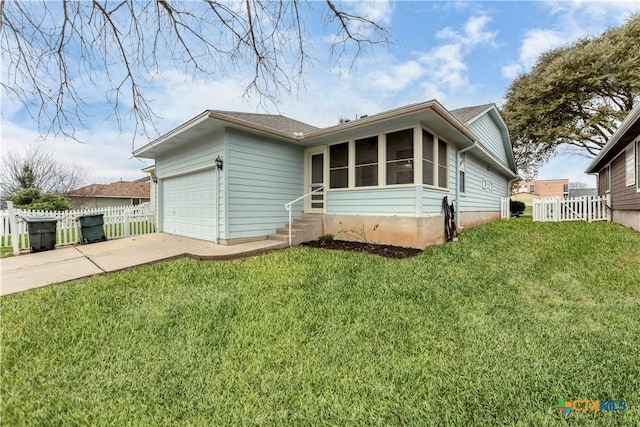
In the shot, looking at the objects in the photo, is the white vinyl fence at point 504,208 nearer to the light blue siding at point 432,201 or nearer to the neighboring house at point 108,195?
the light blue siding at point 432,201

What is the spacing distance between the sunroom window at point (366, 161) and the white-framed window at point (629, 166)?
7408 millimetres

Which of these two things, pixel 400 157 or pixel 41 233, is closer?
pixel 400 157

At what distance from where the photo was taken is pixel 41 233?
7.21 m

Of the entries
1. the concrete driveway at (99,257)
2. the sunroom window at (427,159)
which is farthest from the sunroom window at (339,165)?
the concrete driveway at (99,257)

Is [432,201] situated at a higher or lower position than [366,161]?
lower

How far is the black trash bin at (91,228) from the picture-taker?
26.8 feet

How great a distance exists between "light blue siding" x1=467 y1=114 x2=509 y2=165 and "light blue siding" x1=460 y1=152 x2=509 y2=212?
92 cm

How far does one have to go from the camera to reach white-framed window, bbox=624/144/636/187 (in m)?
8.05

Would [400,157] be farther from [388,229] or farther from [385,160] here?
[388,229]

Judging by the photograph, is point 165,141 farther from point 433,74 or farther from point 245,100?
point 433,74

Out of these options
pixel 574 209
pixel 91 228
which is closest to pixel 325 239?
pixel 91 228

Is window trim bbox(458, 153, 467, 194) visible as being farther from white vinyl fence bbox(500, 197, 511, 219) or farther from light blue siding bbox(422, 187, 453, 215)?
white vinyl fence bbox(500, 197, 511, 219)

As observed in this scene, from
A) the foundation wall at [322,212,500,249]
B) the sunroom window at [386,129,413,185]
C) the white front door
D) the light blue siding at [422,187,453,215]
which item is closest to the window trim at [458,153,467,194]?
the light blue siding at [422,187,453,215]

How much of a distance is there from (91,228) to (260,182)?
5328mm
